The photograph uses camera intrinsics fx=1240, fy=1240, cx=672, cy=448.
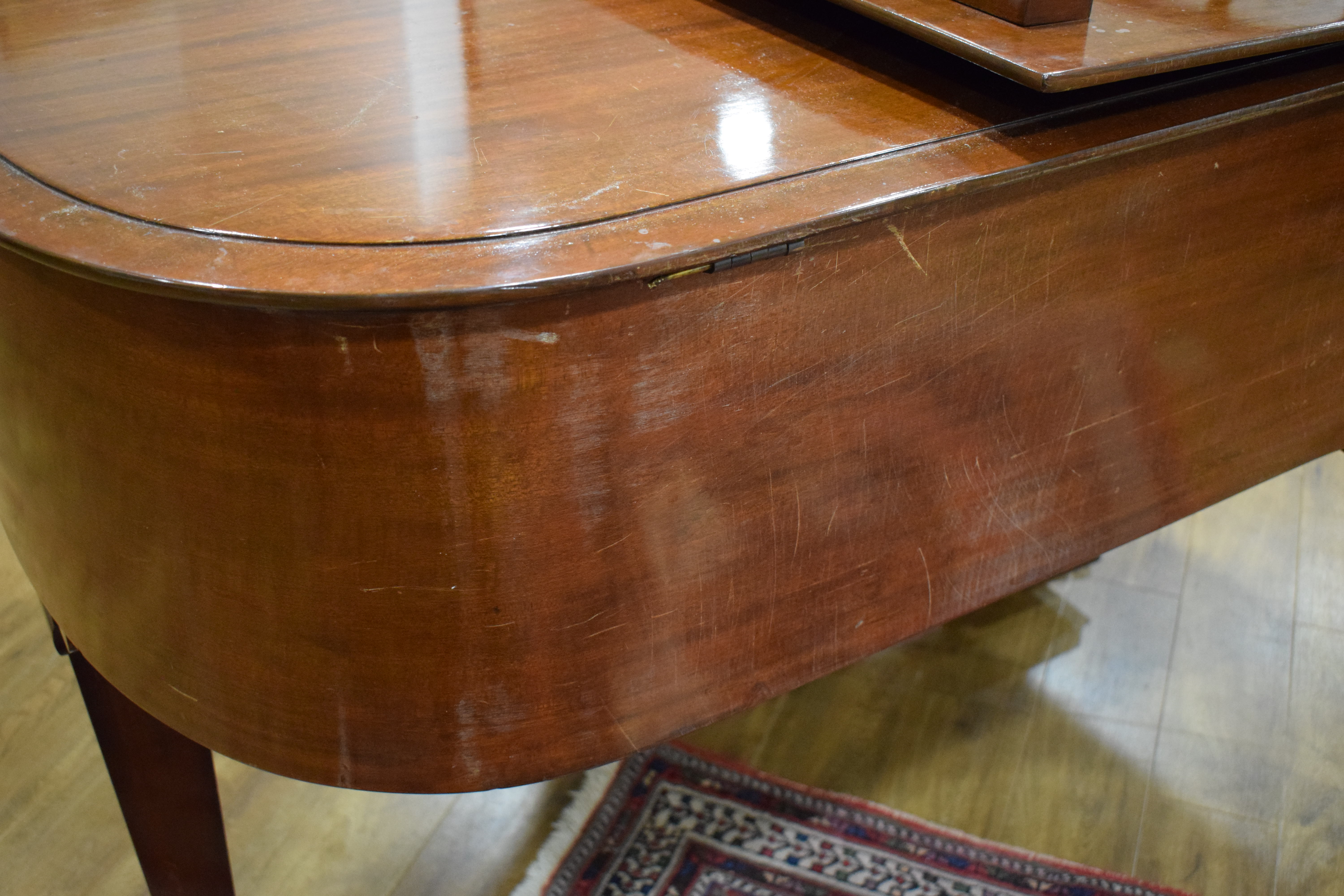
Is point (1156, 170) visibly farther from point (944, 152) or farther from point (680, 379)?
point (680, 379)

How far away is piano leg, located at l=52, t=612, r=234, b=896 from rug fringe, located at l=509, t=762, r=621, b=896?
313mm

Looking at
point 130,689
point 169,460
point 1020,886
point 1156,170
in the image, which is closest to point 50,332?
point 169,460

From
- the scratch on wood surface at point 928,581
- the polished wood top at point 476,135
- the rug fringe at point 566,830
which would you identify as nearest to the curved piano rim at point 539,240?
the polished wood top at point 476,135

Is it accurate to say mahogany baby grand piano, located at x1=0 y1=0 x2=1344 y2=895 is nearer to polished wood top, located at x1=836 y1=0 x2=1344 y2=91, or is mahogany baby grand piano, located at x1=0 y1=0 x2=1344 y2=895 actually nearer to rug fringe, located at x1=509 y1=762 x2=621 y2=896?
polished wood top, located at x1=836 y1=0 x2=1344 y2=91

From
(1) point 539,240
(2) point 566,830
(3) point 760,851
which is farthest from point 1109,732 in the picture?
(1) point 539,240

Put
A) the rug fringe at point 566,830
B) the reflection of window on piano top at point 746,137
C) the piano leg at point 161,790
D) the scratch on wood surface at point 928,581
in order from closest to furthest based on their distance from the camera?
1. the reflection of window on piano top at point 746,137
2. the scratch on wood surface at point 928,581
3. the piano leg at point 161,790
4. the rug fringe at point 566,830

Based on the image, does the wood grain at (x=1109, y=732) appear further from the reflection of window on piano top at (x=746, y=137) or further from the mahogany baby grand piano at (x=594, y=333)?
the reflection of window on piano top at (x=746, y=137)

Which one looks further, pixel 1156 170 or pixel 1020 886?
pixel 1020 886

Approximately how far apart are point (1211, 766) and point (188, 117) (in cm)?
131

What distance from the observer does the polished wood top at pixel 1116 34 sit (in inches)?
30.2

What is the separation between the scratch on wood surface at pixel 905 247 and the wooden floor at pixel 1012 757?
0.84m

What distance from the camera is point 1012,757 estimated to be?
147 cm

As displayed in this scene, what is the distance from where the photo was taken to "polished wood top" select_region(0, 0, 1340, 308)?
672 millimetres

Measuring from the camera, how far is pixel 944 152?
0.77 m
